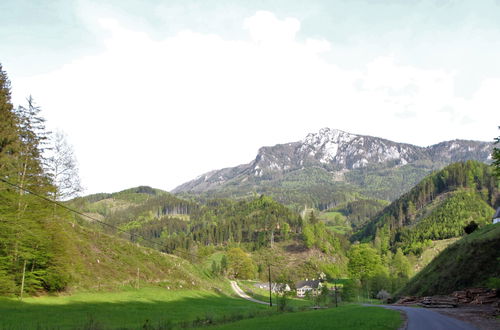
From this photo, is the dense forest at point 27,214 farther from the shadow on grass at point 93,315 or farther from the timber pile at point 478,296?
the timber pile at point 478,296

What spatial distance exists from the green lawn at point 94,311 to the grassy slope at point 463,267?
1403 inches

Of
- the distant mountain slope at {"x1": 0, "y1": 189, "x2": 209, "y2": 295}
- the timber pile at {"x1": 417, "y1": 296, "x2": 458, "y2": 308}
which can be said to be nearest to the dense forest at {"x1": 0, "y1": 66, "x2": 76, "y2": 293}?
the distant mountain slope at {"x1": 0, "y1": 189, "x2": 209, "y2": 295}

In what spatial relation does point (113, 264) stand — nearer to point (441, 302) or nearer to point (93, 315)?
point (93, 315)

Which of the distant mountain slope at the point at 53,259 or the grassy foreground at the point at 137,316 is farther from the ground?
the distant mountain slope at the point at 53,259

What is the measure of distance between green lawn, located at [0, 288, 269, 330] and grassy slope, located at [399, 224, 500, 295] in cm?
3564

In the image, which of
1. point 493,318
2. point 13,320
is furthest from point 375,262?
point 13,320

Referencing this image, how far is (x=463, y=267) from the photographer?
50562 millimetres

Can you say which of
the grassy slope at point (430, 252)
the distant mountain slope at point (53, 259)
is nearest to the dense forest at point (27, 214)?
the distant mountain slope at point (53, 259)

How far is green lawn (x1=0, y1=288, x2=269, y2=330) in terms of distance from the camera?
2819 centimetres

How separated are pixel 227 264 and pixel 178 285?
72817 millimetres

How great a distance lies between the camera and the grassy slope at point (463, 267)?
1826 inches

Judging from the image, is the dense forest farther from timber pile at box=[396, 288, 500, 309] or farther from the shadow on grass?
timber pile at box=[396, 288, 500, 309]

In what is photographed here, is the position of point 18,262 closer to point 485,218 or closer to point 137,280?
point 137,280

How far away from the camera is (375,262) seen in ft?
376
